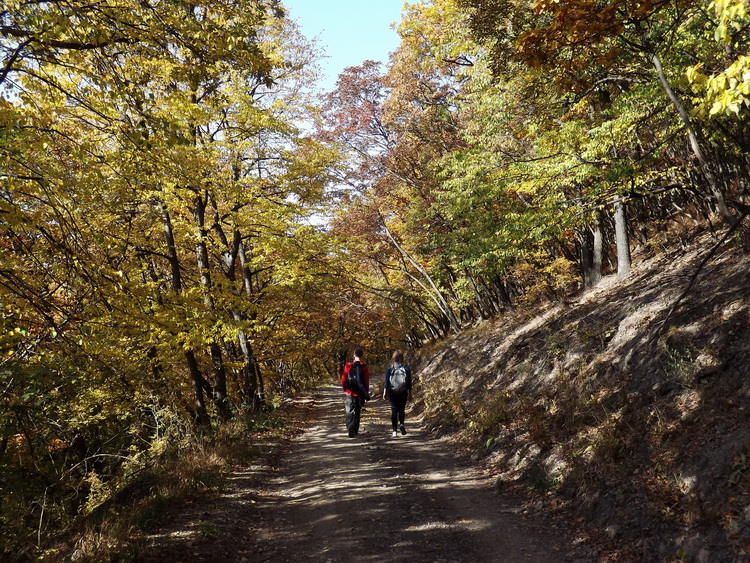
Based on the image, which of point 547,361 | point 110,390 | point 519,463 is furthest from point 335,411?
point 519,463

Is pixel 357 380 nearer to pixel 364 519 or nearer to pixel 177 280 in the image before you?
pixel 364 519

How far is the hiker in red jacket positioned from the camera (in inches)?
399

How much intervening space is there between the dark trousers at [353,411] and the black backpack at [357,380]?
0.26 meters

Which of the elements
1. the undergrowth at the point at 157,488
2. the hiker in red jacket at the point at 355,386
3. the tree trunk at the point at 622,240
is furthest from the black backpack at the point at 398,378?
the tree trunk at the point at 622,240

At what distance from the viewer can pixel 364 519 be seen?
5648 millimetres

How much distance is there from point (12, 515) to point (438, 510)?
894 cm

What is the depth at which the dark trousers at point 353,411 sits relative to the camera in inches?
410

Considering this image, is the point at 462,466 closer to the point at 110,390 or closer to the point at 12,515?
the point at 110,390

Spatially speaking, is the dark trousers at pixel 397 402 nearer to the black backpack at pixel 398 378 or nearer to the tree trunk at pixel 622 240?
the black backpack at pixel 398 378

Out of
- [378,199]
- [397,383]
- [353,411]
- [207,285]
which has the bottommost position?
[353,411]

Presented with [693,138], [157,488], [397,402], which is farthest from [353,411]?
[693,138]

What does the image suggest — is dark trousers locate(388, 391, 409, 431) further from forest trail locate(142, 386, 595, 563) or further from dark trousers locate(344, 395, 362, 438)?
forest trail locate(142, 386, 595, 563)

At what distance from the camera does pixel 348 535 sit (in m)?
5.26

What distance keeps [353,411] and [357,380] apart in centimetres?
91
